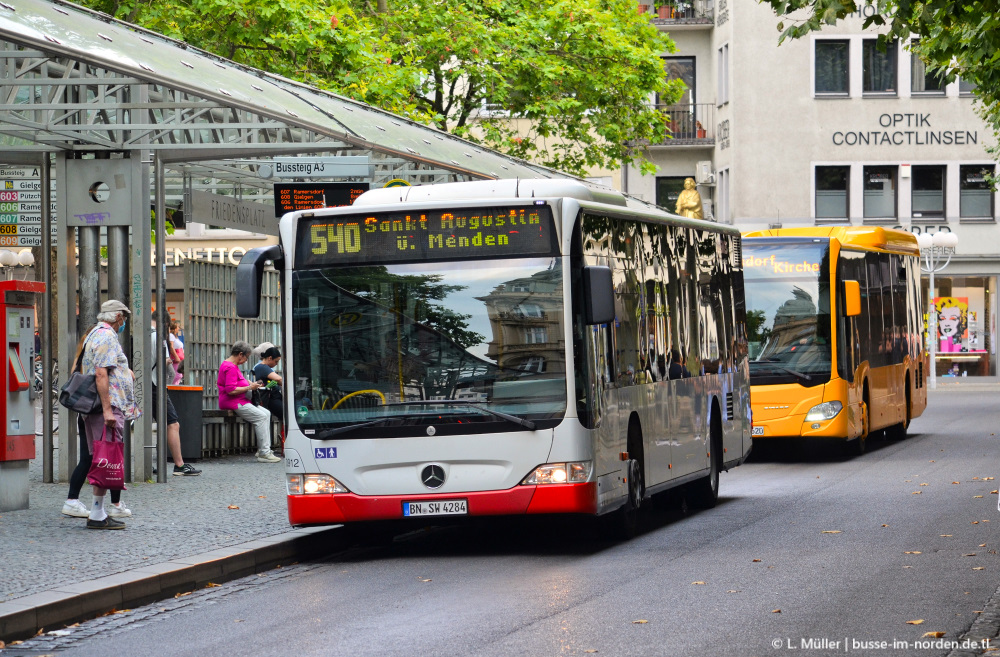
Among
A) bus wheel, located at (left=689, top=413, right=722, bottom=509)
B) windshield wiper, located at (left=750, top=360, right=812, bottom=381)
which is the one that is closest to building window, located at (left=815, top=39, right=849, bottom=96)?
windshield wiper, located at (left=750, top=360, right=812, bottom=381)

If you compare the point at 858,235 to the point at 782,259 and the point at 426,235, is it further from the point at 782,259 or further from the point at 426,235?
the point at 426,235

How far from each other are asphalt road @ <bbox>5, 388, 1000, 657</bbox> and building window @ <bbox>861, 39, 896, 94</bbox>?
125 ft

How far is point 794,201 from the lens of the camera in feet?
172

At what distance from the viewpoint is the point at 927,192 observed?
52062mm

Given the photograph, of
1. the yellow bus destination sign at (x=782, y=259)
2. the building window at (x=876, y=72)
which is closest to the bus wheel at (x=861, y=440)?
the yellow bus destination sign at (x=782, y=259)

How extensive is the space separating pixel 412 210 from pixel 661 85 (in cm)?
2632

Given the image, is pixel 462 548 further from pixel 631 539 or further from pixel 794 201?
pixel 794 201

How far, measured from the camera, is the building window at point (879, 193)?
5222 centimetres

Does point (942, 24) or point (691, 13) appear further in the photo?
point (691, 13)

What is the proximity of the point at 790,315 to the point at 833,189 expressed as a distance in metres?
31.8

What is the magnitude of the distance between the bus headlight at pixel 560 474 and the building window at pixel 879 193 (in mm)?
42191

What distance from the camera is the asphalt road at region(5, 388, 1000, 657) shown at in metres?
8.27

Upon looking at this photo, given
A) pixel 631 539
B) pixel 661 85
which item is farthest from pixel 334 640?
pixel 661 85

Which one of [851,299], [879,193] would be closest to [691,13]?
[879,193]
